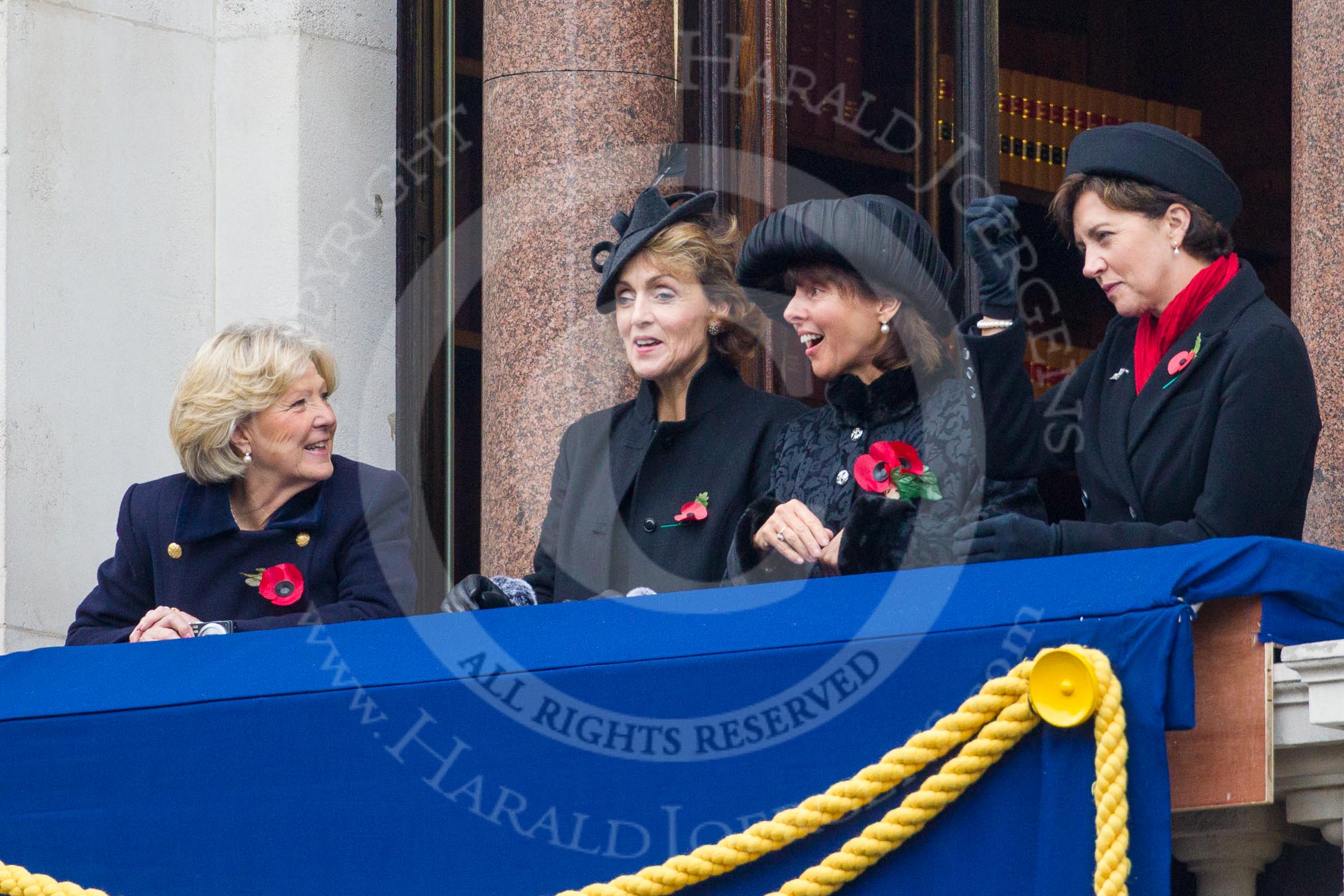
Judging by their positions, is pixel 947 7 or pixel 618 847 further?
pixel 947 7

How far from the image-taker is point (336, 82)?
7.38 meters

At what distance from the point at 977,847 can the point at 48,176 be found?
483 centimetres

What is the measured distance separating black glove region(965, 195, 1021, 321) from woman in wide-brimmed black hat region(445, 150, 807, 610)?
85 centimetres

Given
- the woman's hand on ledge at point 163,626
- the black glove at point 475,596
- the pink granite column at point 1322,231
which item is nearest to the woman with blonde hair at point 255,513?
the woman's hand on ledge at point 163,626

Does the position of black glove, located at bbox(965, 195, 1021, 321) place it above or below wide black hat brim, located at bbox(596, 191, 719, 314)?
below

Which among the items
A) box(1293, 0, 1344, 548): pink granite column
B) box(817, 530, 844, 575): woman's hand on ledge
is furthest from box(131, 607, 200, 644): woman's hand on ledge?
box(1293, 0, 1344, 548): pink granite column

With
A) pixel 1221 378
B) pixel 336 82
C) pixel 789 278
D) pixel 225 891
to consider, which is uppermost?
pixel 336 82

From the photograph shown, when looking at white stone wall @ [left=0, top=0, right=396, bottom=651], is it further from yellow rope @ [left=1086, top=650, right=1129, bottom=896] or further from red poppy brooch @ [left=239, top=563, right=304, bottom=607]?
yellow rope @ [left=1086, top=650, right=1129, bottom=896]

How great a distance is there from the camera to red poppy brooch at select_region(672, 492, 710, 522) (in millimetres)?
4625

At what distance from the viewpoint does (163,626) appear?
15.1ft

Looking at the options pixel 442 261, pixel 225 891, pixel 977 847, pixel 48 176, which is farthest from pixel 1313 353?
pixel 48 176

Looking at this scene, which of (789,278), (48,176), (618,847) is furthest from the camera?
(48,176)

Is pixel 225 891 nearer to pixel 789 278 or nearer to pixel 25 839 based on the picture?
pixel 25 839

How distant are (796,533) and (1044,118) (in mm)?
5918
